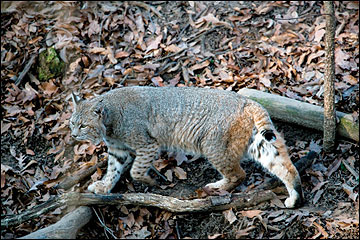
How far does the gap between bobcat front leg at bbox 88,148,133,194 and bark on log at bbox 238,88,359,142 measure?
1.88 m

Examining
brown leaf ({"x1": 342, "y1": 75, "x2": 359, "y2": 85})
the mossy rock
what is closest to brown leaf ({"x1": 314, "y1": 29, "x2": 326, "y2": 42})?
brown leaf ({"x1": 342, "y1": 75, "x2": 359, "y2": 85})

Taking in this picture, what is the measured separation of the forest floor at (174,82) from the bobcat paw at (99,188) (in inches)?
9.8

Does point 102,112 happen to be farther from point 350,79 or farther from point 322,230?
point 350,79

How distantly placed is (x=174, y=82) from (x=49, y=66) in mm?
2272

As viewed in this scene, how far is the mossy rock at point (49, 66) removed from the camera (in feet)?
25.2

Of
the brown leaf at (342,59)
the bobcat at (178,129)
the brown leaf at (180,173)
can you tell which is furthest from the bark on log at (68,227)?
the brown leaf at (342,59)

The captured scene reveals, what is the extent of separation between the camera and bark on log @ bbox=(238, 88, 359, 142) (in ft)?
18.5

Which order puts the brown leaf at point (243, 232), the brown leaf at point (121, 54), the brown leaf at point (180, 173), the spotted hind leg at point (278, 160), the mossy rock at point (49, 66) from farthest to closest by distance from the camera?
the mossy rock at point (49, 66)
the brown leaf at point (121, 54)
the brown leaf at point (180, 173)
the spotted hind leg at point (278, 160)
the brown leaf at point (243, 232)

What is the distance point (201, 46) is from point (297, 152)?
2594 mm

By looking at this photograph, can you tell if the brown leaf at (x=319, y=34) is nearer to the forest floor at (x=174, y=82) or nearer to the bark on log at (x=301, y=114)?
the forest floor at (x=174, y=82)

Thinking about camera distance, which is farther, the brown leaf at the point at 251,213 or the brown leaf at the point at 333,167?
the brown leaf at the point at 333,167

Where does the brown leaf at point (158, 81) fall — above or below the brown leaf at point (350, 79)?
below

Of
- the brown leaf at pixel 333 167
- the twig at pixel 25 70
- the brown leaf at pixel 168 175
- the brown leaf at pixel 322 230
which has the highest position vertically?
the twig at pixel 25 70

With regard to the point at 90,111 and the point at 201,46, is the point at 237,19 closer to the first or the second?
the point at 201,46
